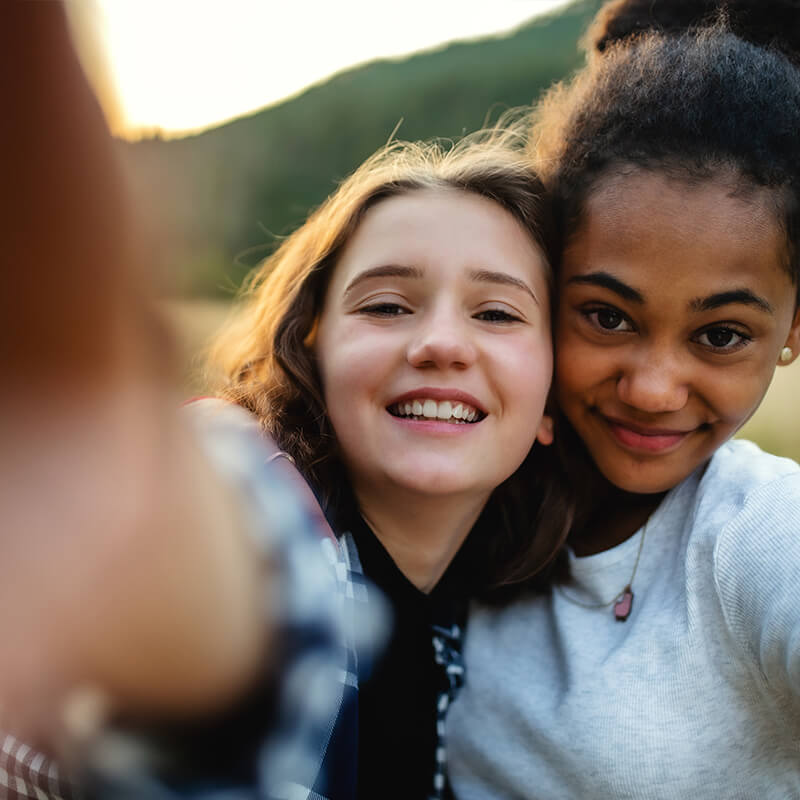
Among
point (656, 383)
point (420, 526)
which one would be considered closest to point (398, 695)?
point (420, 526)

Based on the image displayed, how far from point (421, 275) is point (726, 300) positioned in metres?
0.60

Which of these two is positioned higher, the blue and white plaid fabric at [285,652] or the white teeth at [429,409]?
the white teeth at [429,409]

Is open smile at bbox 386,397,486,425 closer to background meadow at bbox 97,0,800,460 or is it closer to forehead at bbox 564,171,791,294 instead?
forehead at bbox 564,171,791,294

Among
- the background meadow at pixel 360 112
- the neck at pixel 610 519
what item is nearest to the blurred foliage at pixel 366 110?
the background meadow at pixel 360 112

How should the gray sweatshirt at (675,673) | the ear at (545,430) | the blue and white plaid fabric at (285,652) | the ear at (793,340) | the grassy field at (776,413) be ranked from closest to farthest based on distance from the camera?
the blue and white plaid fabric at (285,652) < the gray sweatshirt at (675,673) < the ear at (793,340) < the ear at (545,430) < the grassy field at (776,413)

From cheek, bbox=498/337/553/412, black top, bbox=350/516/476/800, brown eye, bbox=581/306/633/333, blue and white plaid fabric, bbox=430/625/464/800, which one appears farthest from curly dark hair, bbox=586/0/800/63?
blue and white plaid fabric, bbox=430/625/464/800

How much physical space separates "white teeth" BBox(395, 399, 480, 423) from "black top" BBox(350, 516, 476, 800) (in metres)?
0.27

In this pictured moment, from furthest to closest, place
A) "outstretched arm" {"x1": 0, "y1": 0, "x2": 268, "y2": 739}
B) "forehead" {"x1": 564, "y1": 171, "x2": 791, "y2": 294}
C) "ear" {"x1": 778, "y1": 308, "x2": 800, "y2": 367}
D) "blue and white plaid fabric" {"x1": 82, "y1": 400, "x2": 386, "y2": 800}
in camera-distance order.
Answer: "ear" {"x1": 778, "y1": 308, "x2": 800, "y2": 367}
"forehead" {"x1": 564, "y1": 171, "x2": 791, "y2": 294}
"blue and white plaid fabric" {"x1": 82, "y1": 400, "x2": 386, "y2": 800}
"outstretched arm" {"x1": 0, "y1": 0, "x2": 268, "y2": 739}

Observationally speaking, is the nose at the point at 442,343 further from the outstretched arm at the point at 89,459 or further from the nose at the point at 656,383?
the outstretched arm at the point at 89,459

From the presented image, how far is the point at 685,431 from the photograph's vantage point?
1.69m

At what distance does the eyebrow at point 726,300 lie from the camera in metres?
1.57

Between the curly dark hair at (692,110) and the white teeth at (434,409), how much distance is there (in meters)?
0.49

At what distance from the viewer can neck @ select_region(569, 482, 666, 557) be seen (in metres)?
1.79

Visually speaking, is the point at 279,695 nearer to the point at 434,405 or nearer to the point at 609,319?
the point at 434,405
